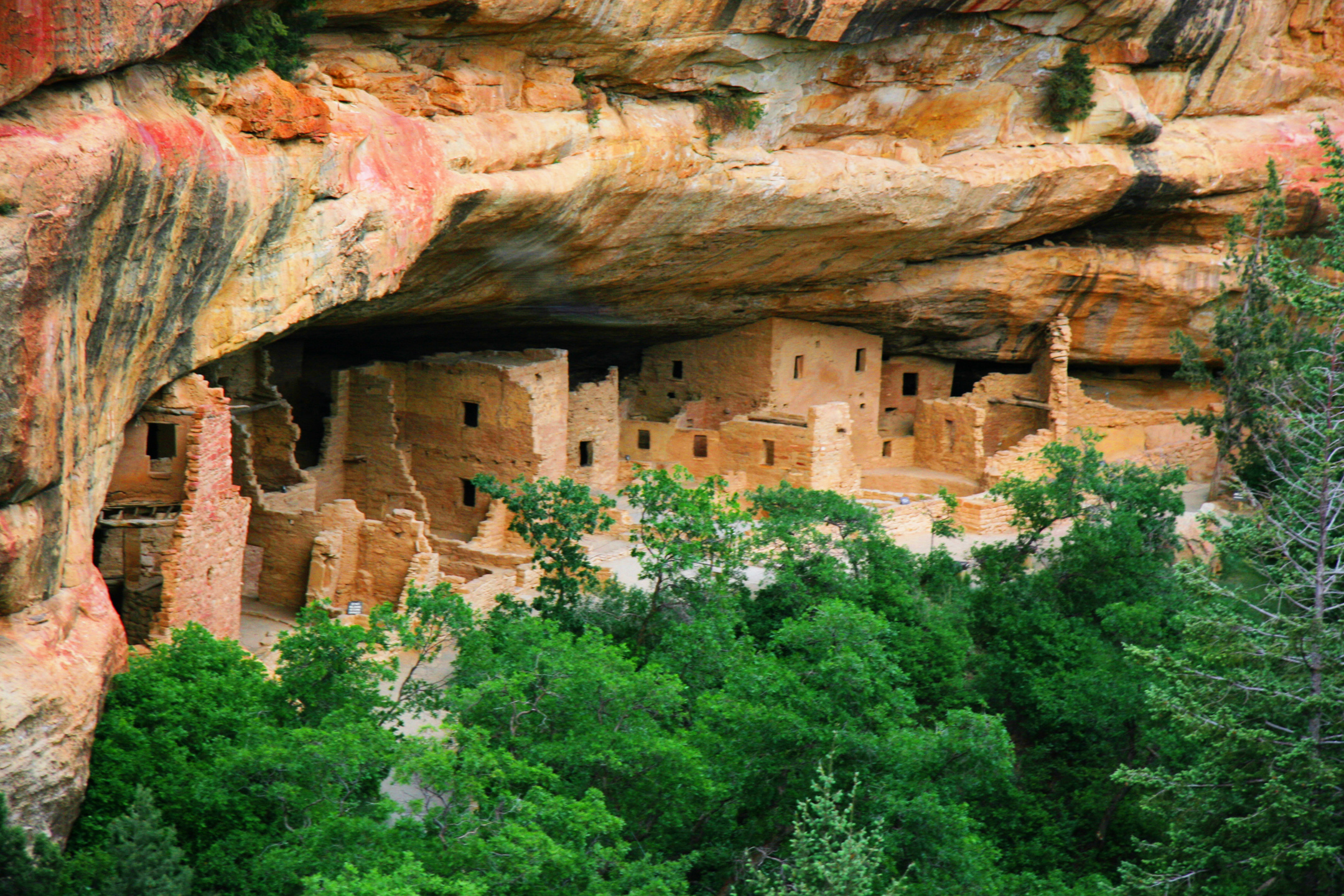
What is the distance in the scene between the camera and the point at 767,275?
27.1m

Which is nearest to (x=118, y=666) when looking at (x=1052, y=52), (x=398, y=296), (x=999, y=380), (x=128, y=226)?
(x=128, y=226)

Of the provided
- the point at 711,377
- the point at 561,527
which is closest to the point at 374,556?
the point at 561,527

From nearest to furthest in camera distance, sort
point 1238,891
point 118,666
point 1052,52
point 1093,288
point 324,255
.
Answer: point 118,666, point 1238,891, point 324,255, point 1052,52, point 1093,288

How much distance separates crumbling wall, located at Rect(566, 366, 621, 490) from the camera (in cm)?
2661

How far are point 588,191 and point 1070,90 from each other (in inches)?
340

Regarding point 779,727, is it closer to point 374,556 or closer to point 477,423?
point 374,556

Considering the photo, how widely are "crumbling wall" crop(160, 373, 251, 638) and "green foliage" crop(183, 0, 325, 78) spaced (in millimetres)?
3582

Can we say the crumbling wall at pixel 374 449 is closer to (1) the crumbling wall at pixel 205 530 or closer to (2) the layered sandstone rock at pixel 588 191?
(2) the layered sandstone rock at pixel 588 191

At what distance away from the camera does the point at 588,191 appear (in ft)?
70.0

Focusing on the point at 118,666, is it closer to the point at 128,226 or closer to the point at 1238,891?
the point at 128,226

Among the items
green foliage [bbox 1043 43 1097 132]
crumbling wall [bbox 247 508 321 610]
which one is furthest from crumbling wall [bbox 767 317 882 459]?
crumbling wall [bbox 247 508 321 610]

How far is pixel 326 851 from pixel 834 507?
35.7 ft

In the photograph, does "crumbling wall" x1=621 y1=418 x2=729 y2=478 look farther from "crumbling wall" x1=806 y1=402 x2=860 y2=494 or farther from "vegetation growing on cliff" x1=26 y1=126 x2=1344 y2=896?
"vegetation growing on cliff" x1=26 y1=126 x2=1344 y2=896

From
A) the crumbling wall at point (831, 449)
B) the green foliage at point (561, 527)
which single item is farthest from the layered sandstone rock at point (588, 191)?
the green foliage at point (561, 527)
